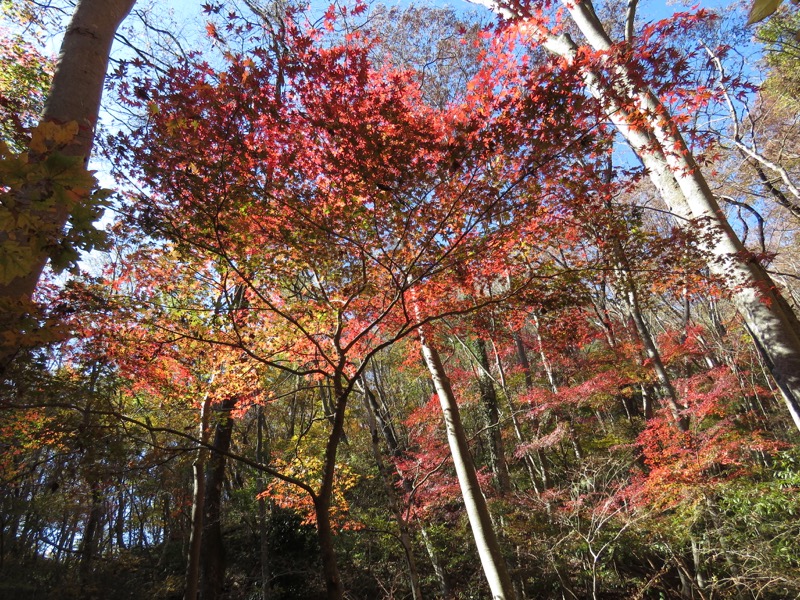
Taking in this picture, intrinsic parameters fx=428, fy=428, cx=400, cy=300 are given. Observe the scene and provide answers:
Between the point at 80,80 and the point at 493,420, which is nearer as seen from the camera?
the point at 80,80

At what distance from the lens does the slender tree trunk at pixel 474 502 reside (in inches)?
179

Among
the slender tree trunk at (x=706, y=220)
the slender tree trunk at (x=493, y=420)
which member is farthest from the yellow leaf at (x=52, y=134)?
the slender tree trunk at (x=493, y=420)

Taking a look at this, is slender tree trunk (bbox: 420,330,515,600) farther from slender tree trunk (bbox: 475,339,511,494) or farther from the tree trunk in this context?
slender tree trunk (bbox: 475,339,511,494)

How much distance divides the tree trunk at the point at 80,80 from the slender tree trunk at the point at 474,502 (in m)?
4.05

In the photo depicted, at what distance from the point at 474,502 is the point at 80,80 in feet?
16.7

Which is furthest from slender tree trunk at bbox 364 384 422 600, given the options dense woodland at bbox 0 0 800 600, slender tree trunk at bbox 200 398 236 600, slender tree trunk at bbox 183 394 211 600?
slender tree trunk at bbox 200 398 236 600

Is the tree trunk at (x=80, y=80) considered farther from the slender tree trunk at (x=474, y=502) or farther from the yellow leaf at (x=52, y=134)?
the slender tree trunk at (x=474, y=502)

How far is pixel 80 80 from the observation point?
2.55 metres

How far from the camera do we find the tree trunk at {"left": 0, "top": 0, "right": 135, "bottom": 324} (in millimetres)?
2186

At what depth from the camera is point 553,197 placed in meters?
4.13

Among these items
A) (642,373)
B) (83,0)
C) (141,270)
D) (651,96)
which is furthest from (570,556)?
(83,0)

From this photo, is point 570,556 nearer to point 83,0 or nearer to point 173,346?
point 173,346

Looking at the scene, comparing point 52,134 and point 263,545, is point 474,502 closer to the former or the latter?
point 52,134

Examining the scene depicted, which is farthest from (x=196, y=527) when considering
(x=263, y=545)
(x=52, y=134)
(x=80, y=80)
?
(x=52, y=134)
